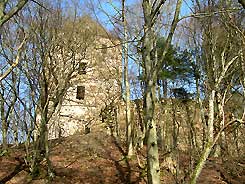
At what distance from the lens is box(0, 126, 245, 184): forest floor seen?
12.9m

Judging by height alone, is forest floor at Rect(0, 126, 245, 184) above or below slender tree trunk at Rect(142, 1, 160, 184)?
below

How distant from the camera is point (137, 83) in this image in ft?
60.3

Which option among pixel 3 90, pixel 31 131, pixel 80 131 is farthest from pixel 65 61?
pixel 80 131

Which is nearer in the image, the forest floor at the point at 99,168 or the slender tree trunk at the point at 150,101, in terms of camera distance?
the slender tree trunk at the point at 150,101

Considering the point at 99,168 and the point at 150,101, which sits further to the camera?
the point at 99,168

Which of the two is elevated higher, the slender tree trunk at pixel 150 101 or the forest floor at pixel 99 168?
the slender tree trunk at pixel 150 101

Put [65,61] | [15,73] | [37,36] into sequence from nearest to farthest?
1. [37,36]
2. [65,61]
3. [15,73]

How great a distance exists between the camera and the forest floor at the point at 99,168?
12922mm

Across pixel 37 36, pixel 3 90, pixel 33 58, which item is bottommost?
pixel 3 90

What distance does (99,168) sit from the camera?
563 inches

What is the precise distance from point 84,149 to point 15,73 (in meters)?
4.80

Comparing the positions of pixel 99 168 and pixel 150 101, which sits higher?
pixel 150 101

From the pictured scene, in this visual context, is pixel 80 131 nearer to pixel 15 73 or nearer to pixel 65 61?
pixel 15 73

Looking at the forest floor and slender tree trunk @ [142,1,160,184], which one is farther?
the forest floor
